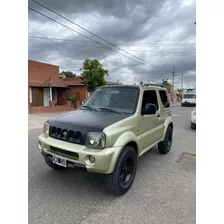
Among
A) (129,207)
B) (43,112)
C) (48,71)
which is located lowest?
(129,207)

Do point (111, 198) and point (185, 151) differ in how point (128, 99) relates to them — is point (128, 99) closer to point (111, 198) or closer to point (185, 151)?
point (111, 198)

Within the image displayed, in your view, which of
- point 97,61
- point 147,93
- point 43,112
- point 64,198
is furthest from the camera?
point 97,61

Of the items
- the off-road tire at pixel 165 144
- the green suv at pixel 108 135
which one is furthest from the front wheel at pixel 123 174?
the off-road tire at pixel 165 144

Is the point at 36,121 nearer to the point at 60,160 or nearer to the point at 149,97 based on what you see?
the point at 149,97

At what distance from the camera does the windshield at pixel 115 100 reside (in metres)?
3.51

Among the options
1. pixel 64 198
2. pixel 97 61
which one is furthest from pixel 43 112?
pixel 64 198

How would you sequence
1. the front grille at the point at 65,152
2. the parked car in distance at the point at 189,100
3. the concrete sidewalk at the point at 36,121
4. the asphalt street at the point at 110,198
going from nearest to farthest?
1. the asphalt street at the point at 110,198
2. the front grille at the point at 65,152
3. the concrete sidewalk at the point at 36,121
4. the parked car in distance at the point at 189,100

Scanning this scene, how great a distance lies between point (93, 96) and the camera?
4.20 meters

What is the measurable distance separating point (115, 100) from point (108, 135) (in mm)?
1286

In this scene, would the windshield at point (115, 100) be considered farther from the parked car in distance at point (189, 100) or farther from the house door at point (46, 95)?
the parked car in distance at point (189, 100)

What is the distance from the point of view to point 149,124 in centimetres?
381

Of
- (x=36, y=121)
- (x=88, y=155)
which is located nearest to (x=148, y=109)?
(x=88, y=155)

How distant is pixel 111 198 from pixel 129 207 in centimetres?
35

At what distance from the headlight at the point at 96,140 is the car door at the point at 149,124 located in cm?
114
